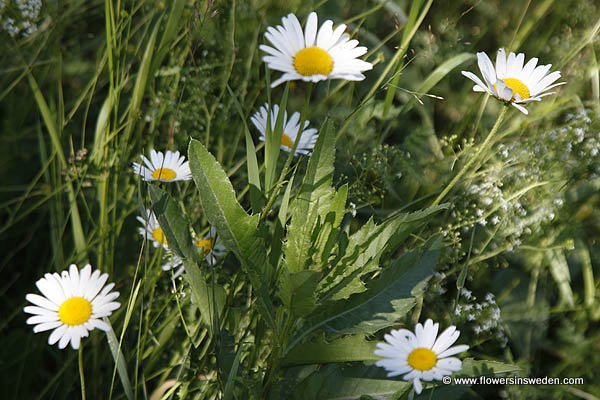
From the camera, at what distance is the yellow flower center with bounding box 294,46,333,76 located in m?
0.88

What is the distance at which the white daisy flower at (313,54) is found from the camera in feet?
2.83

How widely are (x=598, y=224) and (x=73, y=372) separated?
111 cm

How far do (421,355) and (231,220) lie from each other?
32 cm

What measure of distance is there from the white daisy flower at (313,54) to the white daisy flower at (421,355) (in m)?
0.33

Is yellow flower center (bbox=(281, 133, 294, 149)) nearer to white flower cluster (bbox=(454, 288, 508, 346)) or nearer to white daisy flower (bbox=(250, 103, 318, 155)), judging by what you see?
white daisy flower (bbox=(250, 103, 318, 155))

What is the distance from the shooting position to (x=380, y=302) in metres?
0.97

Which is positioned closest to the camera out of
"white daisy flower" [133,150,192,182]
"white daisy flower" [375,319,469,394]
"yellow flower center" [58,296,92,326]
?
"white daisy flower" [375,319,469,394]

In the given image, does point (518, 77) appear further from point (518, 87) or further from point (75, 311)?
point (75, 311)

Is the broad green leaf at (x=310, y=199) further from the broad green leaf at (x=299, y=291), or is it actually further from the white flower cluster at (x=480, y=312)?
the white flower cluster at (x=480, y=312)

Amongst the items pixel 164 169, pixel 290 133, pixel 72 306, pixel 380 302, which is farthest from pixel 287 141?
pixel 72 306

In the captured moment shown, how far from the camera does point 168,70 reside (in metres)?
1.46

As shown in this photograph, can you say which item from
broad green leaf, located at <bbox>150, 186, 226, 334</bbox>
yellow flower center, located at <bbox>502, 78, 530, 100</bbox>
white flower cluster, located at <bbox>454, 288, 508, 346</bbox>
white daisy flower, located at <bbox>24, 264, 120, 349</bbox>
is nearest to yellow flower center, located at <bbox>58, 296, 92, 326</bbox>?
white daisy flower, located at <bbox>24, 264, 120, 349</bbox>

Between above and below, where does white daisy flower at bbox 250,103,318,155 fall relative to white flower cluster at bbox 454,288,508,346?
above

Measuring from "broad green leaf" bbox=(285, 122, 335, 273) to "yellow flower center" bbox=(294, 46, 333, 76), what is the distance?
0.08m
